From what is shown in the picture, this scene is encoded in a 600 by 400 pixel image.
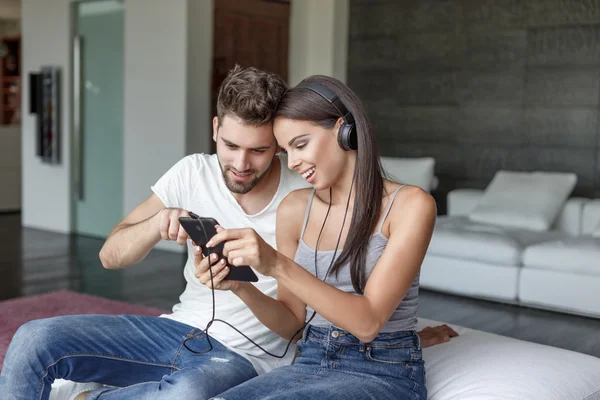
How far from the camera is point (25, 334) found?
1891mm

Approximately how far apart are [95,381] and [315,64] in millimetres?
5628

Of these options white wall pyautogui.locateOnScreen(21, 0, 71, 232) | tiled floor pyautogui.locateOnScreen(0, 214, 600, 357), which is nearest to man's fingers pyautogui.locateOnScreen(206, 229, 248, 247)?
tiled floor pyautogui.locateOnScreen(0, 214, 600, 357)

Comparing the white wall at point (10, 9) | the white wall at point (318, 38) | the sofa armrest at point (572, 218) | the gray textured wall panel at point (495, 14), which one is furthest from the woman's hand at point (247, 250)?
the white wall at point (10, 9)

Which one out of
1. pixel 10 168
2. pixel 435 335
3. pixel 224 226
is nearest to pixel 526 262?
pixel 435 335

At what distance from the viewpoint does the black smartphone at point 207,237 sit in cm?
164

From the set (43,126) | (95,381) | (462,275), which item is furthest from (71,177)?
(95,381)

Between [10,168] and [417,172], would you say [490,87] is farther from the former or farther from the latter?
[10,168]

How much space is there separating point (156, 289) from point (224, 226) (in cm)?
273

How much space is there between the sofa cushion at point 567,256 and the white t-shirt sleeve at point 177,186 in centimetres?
299

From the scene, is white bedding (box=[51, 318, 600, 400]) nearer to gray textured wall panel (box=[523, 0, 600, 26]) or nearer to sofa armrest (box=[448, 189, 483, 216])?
sofa armrest (box=[448, 189, 483, 216])

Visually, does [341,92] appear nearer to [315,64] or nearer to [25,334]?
[25,334]

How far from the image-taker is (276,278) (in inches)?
62.7

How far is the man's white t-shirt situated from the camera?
2.08m

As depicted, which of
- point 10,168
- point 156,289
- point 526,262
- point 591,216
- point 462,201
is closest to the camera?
point 526,262
